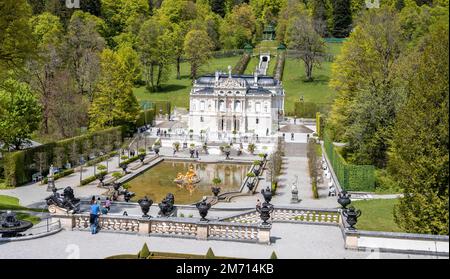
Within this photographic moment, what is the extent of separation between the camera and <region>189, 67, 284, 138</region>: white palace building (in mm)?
77000

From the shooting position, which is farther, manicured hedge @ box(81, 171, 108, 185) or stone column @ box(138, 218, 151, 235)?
manicured hedge @ box(81, 171, 108, 185)

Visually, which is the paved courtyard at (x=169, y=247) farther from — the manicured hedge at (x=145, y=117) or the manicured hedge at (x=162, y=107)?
the manicured hedge at (x=162, y=107)

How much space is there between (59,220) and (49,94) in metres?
40.3

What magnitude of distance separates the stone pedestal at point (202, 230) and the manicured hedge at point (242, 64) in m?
89.7

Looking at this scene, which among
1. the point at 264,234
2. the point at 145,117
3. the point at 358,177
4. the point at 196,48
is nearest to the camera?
the point at 264,234

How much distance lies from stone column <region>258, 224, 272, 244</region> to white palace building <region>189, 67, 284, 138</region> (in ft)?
176

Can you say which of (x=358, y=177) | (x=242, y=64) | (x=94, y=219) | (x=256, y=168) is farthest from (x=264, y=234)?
(x=242, y=64)

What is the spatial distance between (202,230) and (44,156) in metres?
27.1

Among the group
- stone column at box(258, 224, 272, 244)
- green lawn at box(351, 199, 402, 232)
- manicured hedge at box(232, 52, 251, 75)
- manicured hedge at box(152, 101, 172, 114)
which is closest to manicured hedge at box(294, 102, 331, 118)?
manicured hedge at box(152, 101, 172, 114)

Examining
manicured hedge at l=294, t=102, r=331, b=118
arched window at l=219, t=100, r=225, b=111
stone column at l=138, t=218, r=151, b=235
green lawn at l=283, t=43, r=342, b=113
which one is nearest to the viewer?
stone column at l=138, t=218, r=151, b=235

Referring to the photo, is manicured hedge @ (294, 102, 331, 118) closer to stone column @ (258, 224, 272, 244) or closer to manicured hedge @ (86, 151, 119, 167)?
manicured hedge @ (86, 151, 119, 167)

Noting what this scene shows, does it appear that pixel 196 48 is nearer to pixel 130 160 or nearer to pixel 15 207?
pixel 130 160

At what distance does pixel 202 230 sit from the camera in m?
22.1

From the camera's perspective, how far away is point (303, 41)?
350 feet
